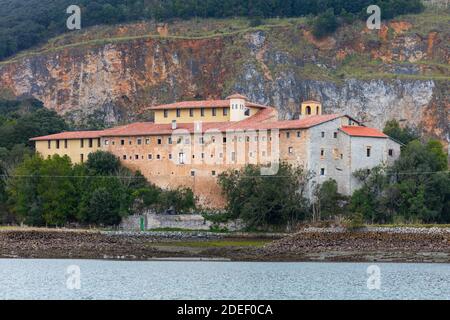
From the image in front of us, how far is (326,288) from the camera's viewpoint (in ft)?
176

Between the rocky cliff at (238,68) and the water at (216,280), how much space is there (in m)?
54.0

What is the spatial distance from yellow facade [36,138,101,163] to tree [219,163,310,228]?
14139mm

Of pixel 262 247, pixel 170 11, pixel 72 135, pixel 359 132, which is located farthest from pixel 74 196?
pixel 170 11

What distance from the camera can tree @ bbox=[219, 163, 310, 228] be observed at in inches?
3130

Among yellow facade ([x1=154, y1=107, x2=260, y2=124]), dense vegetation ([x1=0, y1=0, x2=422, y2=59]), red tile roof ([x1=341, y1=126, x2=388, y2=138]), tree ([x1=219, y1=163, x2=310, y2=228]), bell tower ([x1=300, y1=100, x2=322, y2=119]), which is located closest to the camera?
tree ([x1=219, y1=163, x2=310, y2=228])

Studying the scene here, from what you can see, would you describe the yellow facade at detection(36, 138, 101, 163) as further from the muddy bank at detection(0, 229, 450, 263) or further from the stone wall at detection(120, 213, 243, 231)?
the muddy bank at detection(0, 229, 450, 263)

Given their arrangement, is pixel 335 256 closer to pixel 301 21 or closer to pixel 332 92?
pixel 332 92

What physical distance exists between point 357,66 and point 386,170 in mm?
44002

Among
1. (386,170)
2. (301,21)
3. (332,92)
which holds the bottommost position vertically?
(386,170)

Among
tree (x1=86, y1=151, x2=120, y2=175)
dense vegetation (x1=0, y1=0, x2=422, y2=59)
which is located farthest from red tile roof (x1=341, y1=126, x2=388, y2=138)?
dense vegetation (x1=0, y1=0, x2=422, y2=59)

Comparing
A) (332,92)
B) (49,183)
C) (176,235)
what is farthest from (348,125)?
(332,92)

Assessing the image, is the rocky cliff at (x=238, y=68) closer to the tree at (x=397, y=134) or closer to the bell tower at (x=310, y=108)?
the tree at (x=397, y=134)

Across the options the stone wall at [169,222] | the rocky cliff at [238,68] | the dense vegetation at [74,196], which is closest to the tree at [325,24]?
the rocky cliff at [238,68]

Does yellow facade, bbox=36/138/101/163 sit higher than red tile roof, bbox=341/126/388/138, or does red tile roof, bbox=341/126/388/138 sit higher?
red tile roof, bbox=341/126/388/138
